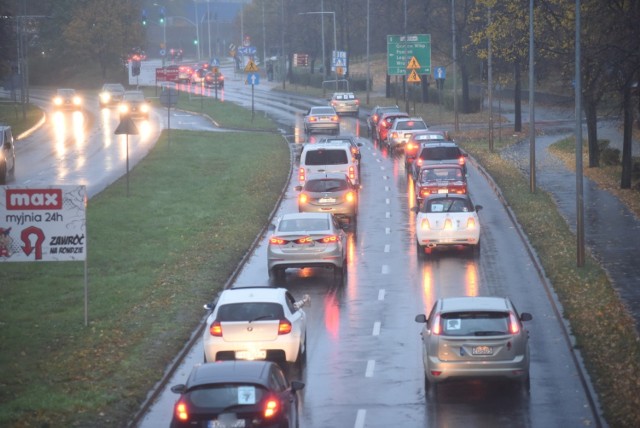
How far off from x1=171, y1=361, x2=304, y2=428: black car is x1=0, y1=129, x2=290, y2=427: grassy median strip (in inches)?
127

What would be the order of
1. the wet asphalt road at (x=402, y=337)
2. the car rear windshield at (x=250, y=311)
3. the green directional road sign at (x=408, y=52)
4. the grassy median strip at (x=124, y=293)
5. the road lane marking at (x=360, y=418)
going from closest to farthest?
the road lane marking at (x=360, y=418) → the wet asphalt road at (x=402, y=337) → the grassy median strip at (x=124, y=293) → the car rear windshield at (x=250, y=311) → the green directional road sign at (x=408, y=52)

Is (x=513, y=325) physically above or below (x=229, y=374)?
below

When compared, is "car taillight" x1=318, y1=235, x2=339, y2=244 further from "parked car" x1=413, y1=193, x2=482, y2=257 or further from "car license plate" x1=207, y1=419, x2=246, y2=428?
"car license plate" x1=207, y1=419, x2=246, y2=428

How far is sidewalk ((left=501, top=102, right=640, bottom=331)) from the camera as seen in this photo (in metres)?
29.5

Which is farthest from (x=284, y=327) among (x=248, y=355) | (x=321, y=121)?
(x=321, y=121)

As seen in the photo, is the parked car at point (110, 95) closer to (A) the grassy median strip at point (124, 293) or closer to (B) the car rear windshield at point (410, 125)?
(B) the car rear windshield at point (410, 125)

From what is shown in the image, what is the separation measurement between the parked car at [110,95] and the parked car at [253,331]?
263 ft

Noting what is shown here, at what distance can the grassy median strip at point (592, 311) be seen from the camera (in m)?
19.2

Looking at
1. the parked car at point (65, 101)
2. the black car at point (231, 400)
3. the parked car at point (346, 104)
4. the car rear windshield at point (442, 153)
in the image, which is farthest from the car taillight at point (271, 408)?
the parked car at point (65, 101)

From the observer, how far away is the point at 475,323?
19.5 metres

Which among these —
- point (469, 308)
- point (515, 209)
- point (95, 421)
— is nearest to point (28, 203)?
point (95, 421)

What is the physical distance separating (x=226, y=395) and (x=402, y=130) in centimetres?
4924

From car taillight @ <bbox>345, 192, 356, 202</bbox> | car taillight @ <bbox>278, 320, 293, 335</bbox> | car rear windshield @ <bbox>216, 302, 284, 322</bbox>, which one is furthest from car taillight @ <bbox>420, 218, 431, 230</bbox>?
car taillight @ <bbox>278, 320, 293, 335</bbox>

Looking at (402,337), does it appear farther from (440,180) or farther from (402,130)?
(402,130)
